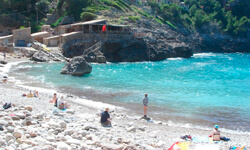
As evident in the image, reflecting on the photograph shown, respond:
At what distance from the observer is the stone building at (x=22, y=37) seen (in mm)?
51250

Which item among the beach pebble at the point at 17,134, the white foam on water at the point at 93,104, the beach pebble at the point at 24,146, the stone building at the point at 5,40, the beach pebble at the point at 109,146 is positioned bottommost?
the white foam on water at the point at 93,104

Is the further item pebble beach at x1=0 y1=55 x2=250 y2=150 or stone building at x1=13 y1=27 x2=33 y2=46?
stone building at x1=13 y1=27 x2=33 y2=46

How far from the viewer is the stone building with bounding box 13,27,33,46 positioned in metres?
51.2

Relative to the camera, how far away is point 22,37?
2037 inches

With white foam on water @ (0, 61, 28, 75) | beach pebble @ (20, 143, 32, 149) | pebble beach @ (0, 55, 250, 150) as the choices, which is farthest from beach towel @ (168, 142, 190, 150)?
white foam on water @ (0, 61, 28, 75)

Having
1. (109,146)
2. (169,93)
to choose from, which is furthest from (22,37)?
(109,146)

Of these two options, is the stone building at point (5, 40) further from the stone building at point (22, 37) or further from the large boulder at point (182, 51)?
the large boulder at point (182, 51)

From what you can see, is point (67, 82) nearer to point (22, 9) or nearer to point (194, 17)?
point (22, 9)

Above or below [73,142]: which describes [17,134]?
above

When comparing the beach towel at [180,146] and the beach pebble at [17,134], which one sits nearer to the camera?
the beach pebble at [17,134]

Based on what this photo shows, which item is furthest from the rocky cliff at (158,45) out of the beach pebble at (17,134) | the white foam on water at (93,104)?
the beach pebble at (17,134)

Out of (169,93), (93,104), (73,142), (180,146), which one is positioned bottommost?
(93,104)

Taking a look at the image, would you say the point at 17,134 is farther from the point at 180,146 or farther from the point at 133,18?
the point at 133,18

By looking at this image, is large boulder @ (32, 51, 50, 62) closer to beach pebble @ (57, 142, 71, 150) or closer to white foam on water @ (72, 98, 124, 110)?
white foam on water @ (72, 98, 124, 110)
